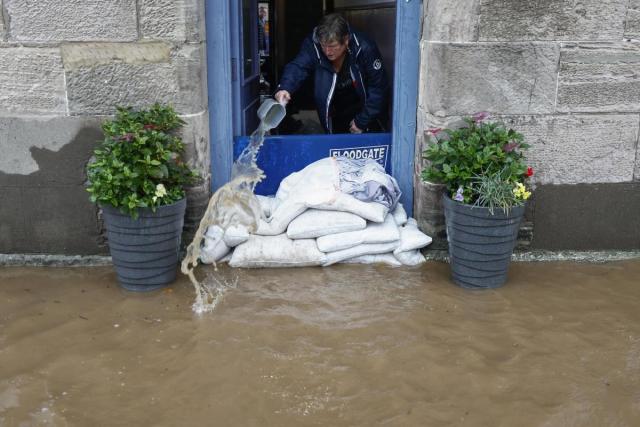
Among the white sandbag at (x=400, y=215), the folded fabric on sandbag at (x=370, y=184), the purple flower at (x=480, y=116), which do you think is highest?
the purple flower at (x=480, y=116)

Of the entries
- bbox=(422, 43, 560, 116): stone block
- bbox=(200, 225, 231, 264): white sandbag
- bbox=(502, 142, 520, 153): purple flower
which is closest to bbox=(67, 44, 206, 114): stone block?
bbox=(200, 225, 231, 264): white sandbag

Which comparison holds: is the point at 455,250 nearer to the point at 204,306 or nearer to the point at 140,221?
the point at 204,306

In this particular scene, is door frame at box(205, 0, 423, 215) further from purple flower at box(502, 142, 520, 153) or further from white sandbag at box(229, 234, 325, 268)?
purple flower at box(502, 142, 520, 153)

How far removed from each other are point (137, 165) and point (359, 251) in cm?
140

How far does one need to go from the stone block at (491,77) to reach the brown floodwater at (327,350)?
100cm

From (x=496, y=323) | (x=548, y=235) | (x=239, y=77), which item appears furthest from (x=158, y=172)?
(x=548, y=235)

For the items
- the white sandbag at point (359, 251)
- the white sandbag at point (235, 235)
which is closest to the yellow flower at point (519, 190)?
the white sandbag at point (359, 251)

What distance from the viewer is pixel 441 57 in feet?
13.5

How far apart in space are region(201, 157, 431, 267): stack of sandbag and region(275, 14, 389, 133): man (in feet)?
2.81

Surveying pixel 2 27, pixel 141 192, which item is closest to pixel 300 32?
pixel 2 27

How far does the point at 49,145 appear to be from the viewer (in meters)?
4.26

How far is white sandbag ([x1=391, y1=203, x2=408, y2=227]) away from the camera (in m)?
4.48

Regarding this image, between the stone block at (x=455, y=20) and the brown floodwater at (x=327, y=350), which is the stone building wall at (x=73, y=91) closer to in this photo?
the brown floodwater at (x=327, y=350)

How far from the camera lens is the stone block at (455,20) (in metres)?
4.03
